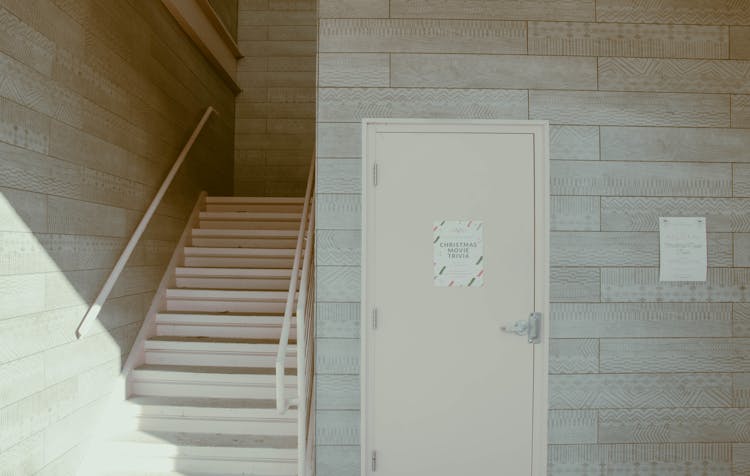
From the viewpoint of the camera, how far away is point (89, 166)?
303 cm

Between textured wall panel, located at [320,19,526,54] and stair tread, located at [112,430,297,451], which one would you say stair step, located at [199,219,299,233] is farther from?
textured wall panel, located at [320,19,526,54]

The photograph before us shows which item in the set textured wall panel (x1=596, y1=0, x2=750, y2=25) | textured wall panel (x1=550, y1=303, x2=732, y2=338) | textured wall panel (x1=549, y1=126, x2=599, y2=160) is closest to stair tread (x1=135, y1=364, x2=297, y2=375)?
textured wall panel (x1=550, y1=303, x2=732, y2=338)

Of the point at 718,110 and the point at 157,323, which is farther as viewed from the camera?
the point at 157,323

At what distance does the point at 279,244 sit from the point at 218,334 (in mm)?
1077

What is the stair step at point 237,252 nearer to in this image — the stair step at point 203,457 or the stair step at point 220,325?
the stair step at point 220,325

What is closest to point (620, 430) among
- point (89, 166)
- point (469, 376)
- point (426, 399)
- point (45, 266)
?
point (469, 376)

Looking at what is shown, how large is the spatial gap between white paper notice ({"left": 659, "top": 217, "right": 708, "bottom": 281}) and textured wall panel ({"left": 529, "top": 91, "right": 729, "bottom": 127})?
1.61 feet

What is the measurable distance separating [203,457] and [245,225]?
237 centimetres

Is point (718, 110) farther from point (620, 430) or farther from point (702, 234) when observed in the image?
point (620, 430)

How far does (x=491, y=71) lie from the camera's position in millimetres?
2475

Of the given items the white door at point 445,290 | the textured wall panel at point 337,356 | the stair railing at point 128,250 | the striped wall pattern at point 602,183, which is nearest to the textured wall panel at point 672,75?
the striped wall pattern at point 602,183

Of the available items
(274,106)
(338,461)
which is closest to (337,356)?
(338,461)

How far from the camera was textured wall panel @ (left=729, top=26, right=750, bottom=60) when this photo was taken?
2553 millimetres

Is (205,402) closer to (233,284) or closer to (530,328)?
(233,284)
